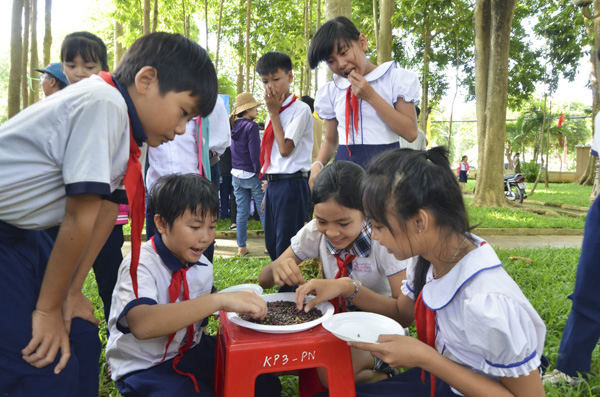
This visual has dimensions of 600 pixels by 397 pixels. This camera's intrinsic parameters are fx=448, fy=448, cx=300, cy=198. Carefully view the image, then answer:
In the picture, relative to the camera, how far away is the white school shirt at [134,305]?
5.31 ft

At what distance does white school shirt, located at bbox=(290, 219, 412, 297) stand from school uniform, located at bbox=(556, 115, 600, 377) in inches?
29.3

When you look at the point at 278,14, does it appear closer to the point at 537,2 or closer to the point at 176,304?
the point at 537,2

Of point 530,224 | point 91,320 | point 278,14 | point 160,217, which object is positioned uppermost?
point 278,14

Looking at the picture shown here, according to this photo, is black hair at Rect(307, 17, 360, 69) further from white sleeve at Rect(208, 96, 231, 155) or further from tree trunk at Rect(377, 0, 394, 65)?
tree trunk at Rect(377, 0, 394, 65)

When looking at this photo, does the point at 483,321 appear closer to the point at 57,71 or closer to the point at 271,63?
the point at 271,63

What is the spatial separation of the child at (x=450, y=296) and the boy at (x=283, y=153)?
1.77m

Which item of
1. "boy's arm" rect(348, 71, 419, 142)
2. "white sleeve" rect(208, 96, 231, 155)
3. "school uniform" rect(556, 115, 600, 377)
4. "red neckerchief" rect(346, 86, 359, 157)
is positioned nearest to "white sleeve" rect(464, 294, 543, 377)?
"school uniform" rect(556, 115, 600, 377)

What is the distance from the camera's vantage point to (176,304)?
5.22 ft

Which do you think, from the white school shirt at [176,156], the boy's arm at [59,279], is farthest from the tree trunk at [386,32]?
the boy's arm at [59,279]

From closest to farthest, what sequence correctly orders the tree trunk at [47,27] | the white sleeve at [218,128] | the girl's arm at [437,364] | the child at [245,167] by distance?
the girl's arm at [437,364]
the white sleeve at [218,128]
the child at [245,167]
the tree trunk at [47,27]

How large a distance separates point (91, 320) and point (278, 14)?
13614mm

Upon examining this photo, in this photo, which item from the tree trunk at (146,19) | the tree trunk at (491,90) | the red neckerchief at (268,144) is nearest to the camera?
the red neckerchief at (268,144)

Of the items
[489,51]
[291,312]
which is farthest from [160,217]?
[489,51]

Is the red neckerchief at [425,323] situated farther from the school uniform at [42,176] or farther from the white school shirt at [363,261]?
the school uniform at [42,176]
